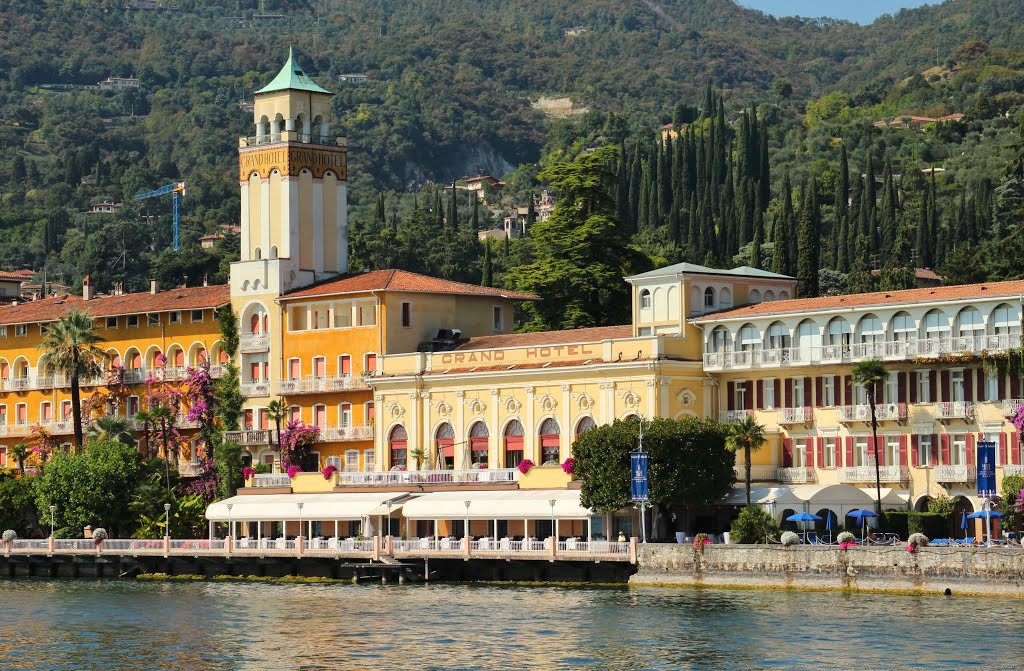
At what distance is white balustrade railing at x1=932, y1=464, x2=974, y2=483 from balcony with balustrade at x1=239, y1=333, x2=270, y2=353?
115 ft

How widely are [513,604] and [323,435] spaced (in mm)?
28331

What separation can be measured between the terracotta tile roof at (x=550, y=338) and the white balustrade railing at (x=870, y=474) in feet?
37.7

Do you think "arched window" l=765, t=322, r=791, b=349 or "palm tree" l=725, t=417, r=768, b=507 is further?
"arched window" l=765, t=322, r=791, b=349

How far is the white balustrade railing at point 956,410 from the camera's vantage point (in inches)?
2965

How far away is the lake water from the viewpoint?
5353cm

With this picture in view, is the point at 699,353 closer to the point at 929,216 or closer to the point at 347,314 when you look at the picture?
the point at 347,314

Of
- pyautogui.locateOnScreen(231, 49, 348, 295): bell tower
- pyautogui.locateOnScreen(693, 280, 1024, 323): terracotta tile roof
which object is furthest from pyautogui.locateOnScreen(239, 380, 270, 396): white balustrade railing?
pyautogui.locateOnScreen(693, 280, 1024, 323): terracotta tile roof

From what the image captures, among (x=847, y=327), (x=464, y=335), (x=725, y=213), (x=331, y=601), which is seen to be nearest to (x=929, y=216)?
(x=725, y=213)

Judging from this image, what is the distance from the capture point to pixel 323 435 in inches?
3696

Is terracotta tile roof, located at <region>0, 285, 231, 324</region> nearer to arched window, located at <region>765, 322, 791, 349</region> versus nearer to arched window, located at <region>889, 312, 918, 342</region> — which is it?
arched window, located at <region>765, 322, 791, 349</region>

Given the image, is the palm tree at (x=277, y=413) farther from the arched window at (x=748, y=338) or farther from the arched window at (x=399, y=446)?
the arched window at (x=748, y=338)

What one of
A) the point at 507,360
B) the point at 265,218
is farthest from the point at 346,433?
the point at 265,218

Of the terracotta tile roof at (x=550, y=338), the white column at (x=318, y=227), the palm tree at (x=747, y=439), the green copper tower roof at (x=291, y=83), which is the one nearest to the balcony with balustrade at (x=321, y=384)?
the terracotta tile roof at (x=550, y=338)

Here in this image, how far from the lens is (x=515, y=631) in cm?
5950
